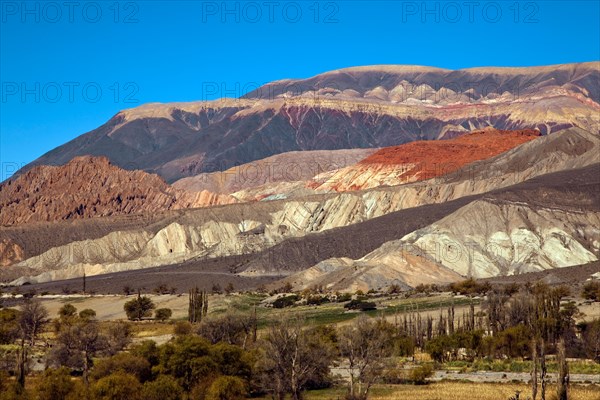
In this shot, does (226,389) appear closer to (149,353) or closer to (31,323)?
(149,353)

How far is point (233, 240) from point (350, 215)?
20942mm

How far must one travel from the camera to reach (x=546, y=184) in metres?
133

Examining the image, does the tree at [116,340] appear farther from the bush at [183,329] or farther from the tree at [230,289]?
the tree at [230,289]

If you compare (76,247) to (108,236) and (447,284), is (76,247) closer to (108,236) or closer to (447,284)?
(108,236)

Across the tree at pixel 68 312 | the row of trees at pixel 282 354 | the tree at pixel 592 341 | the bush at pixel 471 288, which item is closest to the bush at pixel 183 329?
the row of trees at pixel 282 354

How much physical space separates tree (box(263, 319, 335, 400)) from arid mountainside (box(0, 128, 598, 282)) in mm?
104067

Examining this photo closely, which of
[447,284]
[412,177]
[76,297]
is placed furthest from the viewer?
[412,177]

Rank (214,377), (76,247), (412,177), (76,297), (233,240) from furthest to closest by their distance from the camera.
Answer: (412,177)
(76,247)
(233,240)
(76,297)
(214,377)

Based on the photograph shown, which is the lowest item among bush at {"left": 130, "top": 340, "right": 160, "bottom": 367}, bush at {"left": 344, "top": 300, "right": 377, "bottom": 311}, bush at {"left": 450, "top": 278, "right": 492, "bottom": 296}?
bush at {"left": 130, "top": 340, "right": 160, "bottom": 367}

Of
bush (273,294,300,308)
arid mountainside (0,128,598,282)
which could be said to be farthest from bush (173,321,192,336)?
arid mountainside (0,128,598,282)

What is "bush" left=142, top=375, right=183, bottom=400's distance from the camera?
3866 centimetres

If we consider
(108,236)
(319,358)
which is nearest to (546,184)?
(108,236)

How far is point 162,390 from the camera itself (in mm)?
39031

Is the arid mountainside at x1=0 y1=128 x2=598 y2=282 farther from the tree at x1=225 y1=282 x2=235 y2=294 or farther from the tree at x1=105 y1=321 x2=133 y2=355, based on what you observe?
Result: the tree at x1=105 y1=321 x2=133 y2=355
